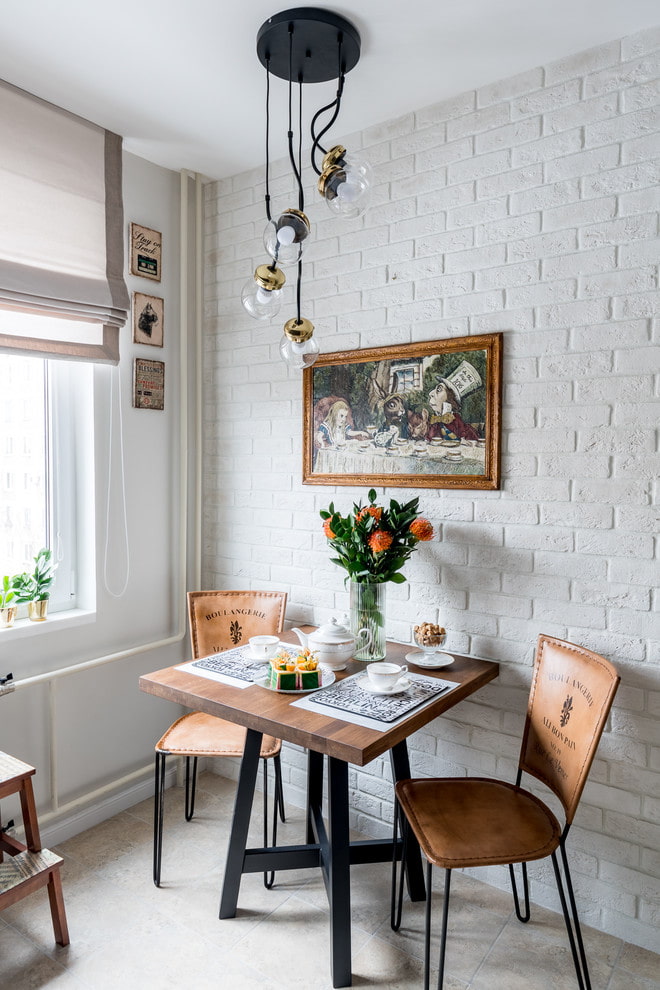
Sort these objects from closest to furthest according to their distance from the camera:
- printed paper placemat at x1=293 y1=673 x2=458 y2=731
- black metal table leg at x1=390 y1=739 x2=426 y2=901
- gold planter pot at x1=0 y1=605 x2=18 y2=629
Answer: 1. printed paper placemat at x1=293 y1=673 x2=458 y2=731
2. black metal table leg at x1=390 y1=739 x2=426 y2=901
3. gold planter pot at x1=0 y1=605 x2=18 y2=629

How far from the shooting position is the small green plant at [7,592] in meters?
2.20

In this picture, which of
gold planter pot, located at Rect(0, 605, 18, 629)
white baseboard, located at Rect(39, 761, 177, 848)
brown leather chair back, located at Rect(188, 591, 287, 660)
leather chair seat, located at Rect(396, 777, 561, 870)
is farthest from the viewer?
brown leather chair back, located at Rect(188, 591, 287, 660)

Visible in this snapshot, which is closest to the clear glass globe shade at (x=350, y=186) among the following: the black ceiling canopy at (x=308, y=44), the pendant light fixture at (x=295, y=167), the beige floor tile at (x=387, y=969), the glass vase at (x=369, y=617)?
the pendant light fixture at (x=295, y=167)

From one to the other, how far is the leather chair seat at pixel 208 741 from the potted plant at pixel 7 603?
0.67 meters

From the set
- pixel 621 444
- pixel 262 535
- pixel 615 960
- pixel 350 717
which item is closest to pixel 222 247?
pixel 262 535

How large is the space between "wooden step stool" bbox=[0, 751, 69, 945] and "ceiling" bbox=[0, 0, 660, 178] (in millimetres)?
2042

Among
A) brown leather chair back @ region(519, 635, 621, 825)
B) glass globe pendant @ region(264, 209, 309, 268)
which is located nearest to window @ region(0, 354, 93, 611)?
glass globe pendant @ region(264, 209, 309, 268)

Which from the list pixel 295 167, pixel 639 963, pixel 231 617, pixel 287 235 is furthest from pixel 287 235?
pixel 639 963

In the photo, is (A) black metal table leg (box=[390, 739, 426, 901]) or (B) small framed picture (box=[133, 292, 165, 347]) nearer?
(A) black metal table leg (box=[390, 739, 426, 901])

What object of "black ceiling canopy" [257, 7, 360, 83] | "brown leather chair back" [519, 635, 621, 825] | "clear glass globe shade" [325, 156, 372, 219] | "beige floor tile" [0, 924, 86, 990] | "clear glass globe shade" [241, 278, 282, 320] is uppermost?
"black ceiling canopy" [257, 7, 360, 83]

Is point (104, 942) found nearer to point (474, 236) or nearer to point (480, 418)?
point (480, 418)

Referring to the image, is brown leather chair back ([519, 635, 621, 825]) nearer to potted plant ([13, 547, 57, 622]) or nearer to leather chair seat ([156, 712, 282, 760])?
leather chair seat ([156, 712, 282, 760])

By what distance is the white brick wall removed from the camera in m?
1.80

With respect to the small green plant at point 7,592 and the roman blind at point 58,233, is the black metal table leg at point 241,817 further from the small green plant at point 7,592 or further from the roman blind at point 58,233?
the roman blind at point 58,233
